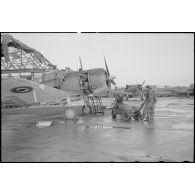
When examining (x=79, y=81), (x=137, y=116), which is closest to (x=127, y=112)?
(x=137, y=116)

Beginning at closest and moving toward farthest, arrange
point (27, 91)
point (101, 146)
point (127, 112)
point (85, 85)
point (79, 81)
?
point (101, 146)
point (27, 91)
point (127, 112)
point (79, 81)
point (85, 85)

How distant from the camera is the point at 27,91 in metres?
11.3

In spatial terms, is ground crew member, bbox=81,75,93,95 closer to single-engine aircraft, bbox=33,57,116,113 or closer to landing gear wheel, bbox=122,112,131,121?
single-engine aircraft, bbox=33,57,116,113

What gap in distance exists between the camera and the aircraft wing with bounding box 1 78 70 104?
9.99 metres

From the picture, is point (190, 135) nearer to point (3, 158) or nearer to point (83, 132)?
point (83, 132)

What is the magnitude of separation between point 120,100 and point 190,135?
5604 millimetres

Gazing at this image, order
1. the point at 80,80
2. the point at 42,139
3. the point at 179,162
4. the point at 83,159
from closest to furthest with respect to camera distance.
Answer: the point at 179,162 < the point at 83,159 < the point at 42,139 < the point at 80,80

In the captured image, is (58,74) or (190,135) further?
(58,74)

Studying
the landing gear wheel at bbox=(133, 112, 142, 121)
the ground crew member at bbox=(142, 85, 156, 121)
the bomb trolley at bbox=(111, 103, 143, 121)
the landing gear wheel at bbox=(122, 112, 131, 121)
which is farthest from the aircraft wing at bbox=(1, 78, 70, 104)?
the ground crew member at bbox=(142, 85, 156, 121)

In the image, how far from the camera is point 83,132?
29.7 ft

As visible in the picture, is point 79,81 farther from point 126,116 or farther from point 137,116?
point 137,116

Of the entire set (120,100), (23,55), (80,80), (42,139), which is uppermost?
(23,55)

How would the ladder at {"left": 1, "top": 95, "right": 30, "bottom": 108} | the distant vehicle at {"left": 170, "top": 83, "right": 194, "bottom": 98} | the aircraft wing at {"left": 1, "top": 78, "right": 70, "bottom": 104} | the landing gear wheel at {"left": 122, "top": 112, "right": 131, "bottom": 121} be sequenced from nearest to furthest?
1. the aircraft wing at {"left": 1, "top": 78, "right": 70, "bottom": 104}
2. the ladder at {"left": 1, "top": 95, "right": 30, "bottom": 108}
3. the landing gear wheel at {"left": 122, "top": 112, "right": 131, "bottom": 121}
4. the distant vehicle at {"left": 170, "top": 83, "right": 194, "bottom": 98}
